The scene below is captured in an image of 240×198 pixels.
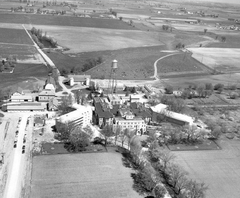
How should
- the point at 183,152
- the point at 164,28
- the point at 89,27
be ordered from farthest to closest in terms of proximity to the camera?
the point at 164,28
the point at 89,27
the point at 183,152

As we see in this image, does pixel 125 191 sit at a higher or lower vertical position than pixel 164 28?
lower

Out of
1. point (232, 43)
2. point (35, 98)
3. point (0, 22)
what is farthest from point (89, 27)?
point (35, 98)

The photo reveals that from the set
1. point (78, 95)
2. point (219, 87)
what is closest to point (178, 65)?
point (219, 87)

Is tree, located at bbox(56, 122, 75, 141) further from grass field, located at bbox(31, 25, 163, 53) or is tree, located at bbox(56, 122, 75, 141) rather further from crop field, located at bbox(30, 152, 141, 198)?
grass field, located at bbox(31, 25, 163, 53)

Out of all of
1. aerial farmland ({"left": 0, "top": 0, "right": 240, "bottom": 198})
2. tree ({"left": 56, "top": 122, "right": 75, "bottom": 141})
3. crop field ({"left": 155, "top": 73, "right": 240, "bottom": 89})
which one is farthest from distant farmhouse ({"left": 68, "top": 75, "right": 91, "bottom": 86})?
tree ({"left": 56, "top": 122, "right": 75, "bottom": 141})

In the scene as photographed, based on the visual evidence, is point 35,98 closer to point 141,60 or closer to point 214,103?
point 214,103

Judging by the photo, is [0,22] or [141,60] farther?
[0,22]

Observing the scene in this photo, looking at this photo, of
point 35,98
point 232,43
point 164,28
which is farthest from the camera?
point 164,28
